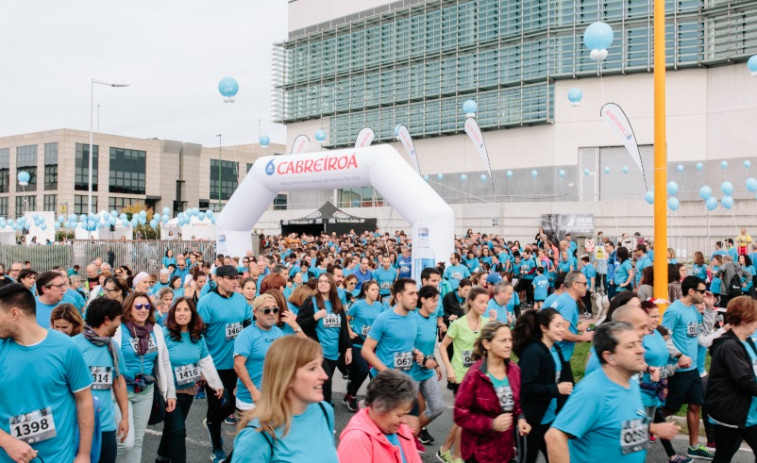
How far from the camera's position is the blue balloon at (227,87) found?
18484mm

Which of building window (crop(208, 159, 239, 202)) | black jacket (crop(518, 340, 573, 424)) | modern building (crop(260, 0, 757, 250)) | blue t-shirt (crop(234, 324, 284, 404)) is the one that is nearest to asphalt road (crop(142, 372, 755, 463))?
blue t-shirt (crop(234, 324, 284, 404))

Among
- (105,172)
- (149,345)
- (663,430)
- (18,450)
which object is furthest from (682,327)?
(105,172)

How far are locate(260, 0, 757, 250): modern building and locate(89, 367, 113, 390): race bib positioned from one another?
28.2 metres

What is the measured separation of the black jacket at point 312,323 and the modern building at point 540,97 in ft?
81.5


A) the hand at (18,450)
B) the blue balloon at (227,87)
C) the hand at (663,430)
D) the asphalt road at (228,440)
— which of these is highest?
the blue balloon at (227,87)

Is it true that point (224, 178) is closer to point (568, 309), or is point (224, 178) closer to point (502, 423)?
point (568, 309)

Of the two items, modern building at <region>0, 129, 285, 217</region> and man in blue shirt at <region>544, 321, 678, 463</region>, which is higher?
modern building at <region>0, 129, 285, 217</region>

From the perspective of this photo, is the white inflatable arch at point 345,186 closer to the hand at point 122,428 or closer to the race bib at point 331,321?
the race bib at point 331,321

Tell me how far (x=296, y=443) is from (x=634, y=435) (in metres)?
1.81

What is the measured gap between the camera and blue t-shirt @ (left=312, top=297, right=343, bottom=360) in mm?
7730

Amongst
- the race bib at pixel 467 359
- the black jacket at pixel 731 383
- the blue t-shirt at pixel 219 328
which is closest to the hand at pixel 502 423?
the black jacket at pixel 731 383

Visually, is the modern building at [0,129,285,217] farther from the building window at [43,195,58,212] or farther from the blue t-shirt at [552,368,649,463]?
the blue t-shirt at [552,368,649,463]

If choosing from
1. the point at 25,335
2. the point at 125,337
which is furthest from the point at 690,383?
the point at 25,335

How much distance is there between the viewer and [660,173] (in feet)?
29.8
